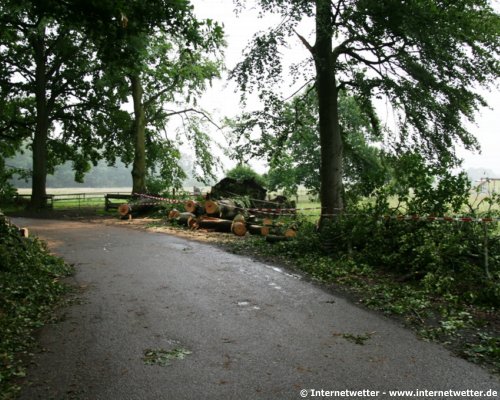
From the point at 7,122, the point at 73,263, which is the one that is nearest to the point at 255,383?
the point at 73,263

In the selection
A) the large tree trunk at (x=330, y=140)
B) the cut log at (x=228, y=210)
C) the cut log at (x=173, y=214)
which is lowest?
the cut log at (x=173, y=214)

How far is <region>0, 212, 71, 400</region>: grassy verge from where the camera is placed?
4430 millimetres

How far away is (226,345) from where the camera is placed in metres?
5.02

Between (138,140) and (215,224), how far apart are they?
38.7 ft

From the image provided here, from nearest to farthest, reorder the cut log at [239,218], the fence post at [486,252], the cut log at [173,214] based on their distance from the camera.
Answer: the fence post at [486,252] → the cut log at [239,218] → the cut log at [173,214]

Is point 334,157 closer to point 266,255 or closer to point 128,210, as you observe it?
point 266,255

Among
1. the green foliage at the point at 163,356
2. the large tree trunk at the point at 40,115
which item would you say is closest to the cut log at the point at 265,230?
the green foliage at the point at 163,356

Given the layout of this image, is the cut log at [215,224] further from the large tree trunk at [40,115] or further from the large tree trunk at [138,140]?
the large tree trunk at [40,115]

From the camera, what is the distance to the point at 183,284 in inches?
311

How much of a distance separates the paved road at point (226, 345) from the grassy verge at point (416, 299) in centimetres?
34

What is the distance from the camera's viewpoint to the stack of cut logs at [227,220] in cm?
1420

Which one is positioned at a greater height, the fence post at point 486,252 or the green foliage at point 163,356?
the fence post at point 486,252

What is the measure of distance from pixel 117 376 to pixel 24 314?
2.51 meters

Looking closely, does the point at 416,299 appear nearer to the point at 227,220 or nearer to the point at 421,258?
the point at 421,258
